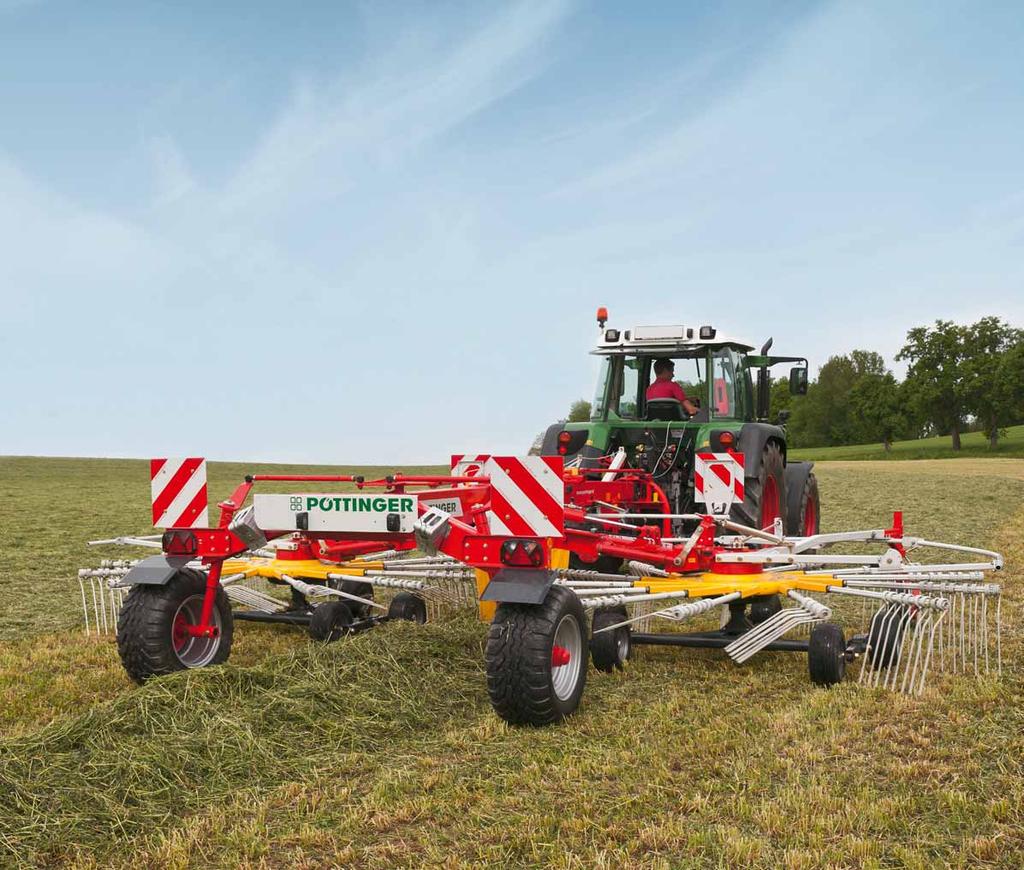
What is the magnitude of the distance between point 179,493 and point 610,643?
8.66ft

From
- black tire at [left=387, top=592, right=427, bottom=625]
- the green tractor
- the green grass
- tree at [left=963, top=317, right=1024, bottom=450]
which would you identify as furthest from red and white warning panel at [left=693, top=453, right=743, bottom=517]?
tree at [left=963, top=317, right=1024, bottom=450]

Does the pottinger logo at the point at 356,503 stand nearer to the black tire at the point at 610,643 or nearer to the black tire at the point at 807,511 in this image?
the black tire at the point at 610,643

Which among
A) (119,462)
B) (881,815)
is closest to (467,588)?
(881,815)

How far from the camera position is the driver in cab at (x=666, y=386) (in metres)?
8.93

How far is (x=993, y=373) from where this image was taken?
56.5 m

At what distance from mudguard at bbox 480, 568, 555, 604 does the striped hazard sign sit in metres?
0.19

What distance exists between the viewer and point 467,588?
7723 millimetres

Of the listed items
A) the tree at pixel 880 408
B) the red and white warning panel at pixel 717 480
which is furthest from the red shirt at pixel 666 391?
the tree at pixel 880 408

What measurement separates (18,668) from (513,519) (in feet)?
11.2

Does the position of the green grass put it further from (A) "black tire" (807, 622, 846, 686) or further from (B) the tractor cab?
(A) "black tire" (807, 622, 846, 686)

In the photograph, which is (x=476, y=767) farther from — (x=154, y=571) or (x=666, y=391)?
(x=666, y=391)

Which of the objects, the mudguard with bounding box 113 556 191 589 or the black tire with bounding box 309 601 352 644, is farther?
the black tire with bounding box 309 601 352 644

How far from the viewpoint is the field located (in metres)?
3.38

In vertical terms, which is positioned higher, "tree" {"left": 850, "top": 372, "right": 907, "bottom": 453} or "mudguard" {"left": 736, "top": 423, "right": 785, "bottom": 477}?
"tree" {"left": 850, "top": 372, "right": 907, "bottom": 453}
